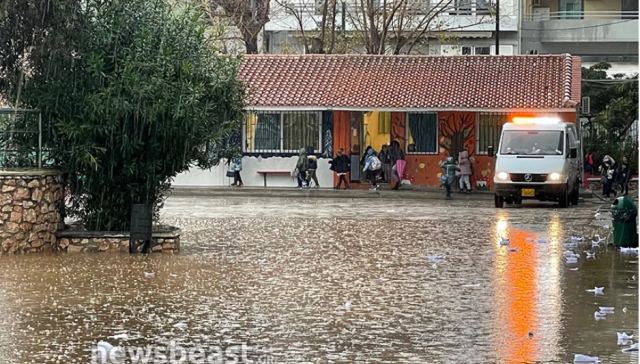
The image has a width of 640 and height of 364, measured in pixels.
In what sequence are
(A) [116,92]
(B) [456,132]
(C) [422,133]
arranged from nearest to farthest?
(A) [116,92] → (B) [456,132] → (C) [422,133]

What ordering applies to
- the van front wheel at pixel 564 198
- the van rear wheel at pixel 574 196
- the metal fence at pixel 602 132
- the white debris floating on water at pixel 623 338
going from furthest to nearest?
1. the metal fence at pixel 602 132
2. the van rear wheel at pixel 574 196
3. the van front wheel at pixel 564 198
4. the white debris floating on water at pixel 623 338

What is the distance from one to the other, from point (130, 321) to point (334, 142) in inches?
1167

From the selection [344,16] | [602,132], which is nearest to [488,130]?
[602,132]

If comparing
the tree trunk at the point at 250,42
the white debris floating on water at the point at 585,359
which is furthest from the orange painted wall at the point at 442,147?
the white debris floating on water at the point at 585,359

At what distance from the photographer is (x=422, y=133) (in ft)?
137

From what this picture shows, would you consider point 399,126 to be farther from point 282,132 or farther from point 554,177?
point 554,177

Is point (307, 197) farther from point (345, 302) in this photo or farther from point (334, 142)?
point (345, 302)

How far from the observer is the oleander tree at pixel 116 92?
63.6ft

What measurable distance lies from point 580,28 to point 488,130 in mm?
16455

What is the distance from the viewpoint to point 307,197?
123ft

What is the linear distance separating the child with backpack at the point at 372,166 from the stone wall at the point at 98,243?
20.7 m

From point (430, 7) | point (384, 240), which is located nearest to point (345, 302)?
point (384, 240)

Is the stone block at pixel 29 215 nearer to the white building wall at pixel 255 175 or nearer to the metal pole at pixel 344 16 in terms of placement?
the white building wall at pixel 255 175

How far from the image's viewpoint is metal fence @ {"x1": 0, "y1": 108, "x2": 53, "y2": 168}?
19.7 m
